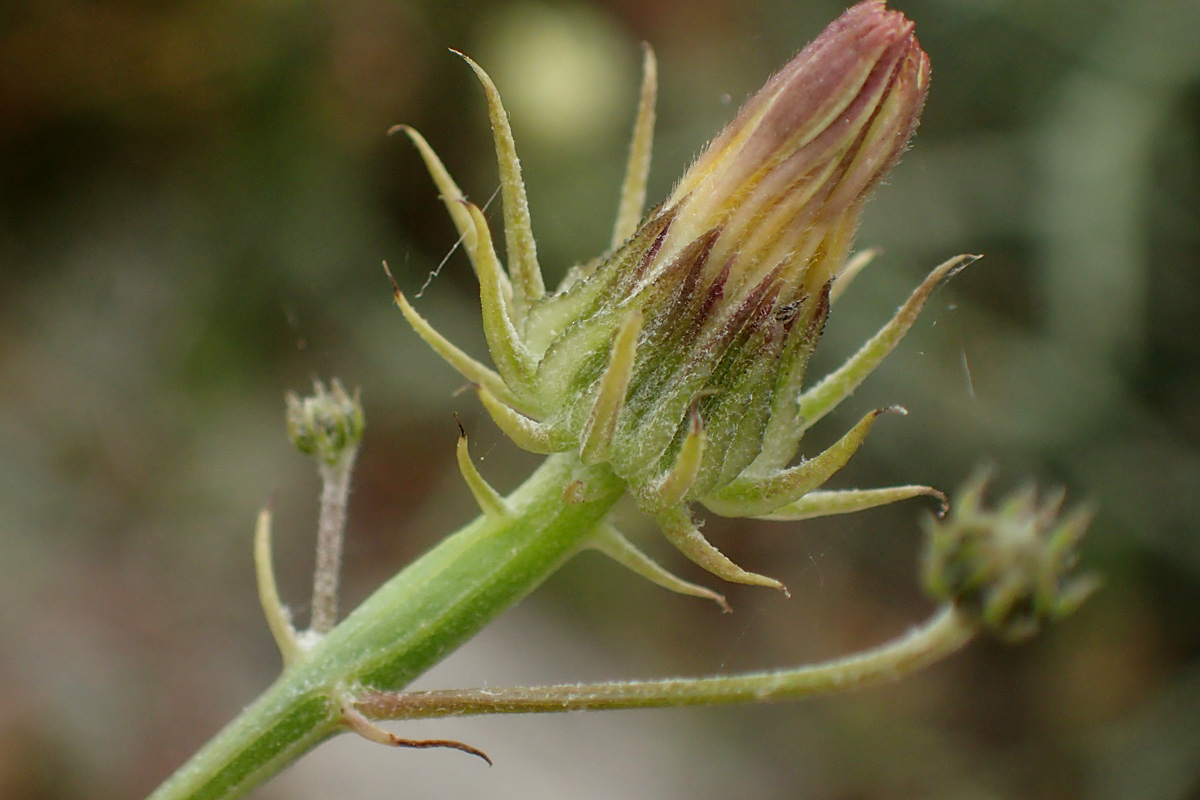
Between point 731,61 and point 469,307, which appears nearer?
point 469,307

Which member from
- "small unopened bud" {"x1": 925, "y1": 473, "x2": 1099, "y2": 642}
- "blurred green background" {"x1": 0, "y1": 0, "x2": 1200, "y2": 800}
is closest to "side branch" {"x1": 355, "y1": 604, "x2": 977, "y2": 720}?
A: "small unopened bud" {"x1": 925, "y1": 473, "x2": 1099, "y2": 642}

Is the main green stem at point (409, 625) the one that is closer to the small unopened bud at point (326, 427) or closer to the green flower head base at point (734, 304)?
the green flower head base at point (734, 304)

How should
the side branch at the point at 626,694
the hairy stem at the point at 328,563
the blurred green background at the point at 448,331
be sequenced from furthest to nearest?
the blurred green background at the point at 448,331, the hairy stem at the point at 328,563, the side branch at the point at 626,694

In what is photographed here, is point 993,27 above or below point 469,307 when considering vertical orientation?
above

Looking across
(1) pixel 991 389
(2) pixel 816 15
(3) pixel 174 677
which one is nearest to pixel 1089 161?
(1) pixel 991 389

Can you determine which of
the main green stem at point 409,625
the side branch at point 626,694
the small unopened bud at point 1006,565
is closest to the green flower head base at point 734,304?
the main green stem at point 409,625

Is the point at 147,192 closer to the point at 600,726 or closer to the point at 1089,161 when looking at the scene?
the point at 600,726

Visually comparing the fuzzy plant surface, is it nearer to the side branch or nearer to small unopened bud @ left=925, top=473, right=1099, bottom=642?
the side branch
